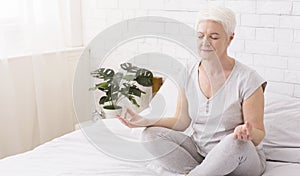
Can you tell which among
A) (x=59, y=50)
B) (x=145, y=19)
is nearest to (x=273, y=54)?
(x=145, y=19)

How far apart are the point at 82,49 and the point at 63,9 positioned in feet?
0.96

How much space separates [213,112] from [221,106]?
39 mm

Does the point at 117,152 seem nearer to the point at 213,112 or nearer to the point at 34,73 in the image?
the point at 213,112

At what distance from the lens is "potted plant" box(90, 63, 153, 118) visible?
2.13 m

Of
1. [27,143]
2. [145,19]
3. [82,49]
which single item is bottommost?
[27,143]

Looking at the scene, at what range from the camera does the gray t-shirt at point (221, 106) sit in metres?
1.67

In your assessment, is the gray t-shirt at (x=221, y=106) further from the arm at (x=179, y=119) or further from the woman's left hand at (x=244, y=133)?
the woman's left hand at (x=244, y=133)

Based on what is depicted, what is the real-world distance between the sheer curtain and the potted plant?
1.46 ft

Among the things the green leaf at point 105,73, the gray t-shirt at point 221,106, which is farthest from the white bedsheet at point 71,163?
the green leaf at point 105,73

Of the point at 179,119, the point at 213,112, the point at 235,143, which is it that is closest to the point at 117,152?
the point at 179,119

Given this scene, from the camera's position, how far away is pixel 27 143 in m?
2.68

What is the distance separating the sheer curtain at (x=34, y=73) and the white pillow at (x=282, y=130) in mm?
1338

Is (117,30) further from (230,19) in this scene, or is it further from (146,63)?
(230,19)

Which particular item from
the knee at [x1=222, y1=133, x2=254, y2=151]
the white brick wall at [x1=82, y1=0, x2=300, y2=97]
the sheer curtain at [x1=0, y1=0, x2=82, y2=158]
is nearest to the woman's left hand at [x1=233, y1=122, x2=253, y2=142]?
the knee at [x1=222, y1=133, x2=254, y2=151]
